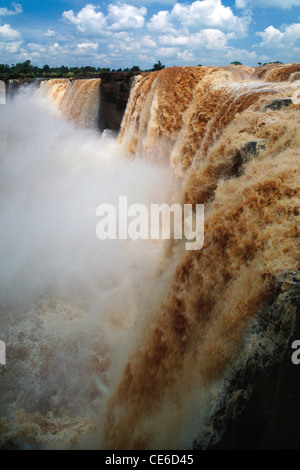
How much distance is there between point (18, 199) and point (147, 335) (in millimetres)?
8266

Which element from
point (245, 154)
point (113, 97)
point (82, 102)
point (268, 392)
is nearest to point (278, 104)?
point (245, 154)

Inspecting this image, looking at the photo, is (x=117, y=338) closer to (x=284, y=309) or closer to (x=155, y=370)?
(x=155, y=370)

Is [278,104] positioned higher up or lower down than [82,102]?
lower down

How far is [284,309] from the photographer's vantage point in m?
2.04

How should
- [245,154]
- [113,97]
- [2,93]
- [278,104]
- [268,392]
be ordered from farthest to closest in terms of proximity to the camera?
[2,93] → [113,97] → [278,104] → [245,154] → [268,392]

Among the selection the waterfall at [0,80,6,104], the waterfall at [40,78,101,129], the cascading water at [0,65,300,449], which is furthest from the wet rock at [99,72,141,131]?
the waterfall at [0,80,6,104]

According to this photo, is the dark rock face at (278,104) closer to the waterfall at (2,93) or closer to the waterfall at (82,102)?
the waterfall at (82,102)

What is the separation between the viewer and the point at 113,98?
41.7 ft

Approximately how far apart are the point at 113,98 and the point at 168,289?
37.4 feet

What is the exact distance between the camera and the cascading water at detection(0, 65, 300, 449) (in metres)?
2.32

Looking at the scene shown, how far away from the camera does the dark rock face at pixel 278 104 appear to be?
3794mm

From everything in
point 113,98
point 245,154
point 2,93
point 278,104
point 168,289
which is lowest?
point 168,289

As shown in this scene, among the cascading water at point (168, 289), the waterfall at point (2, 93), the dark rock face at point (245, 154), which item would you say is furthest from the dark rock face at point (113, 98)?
the waterfall at point (2, 93)

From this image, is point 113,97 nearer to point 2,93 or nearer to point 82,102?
point 82,102
